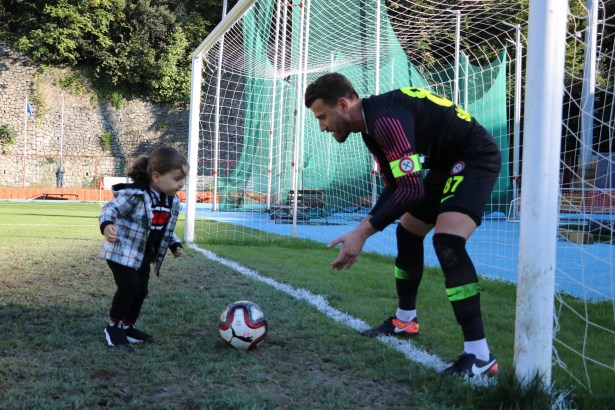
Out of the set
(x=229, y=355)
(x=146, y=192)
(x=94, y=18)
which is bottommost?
(x=229, y=355)

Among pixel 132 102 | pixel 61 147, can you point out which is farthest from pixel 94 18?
pixel 61 147

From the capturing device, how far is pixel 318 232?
12266 millimetres

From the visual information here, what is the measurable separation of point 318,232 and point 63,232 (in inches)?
190

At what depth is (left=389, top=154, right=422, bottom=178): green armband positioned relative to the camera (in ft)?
8.80

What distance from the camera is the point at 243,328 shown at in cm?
330

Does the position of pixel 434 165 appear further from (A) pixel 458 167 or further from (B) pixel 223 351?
(B) pixel 223 351

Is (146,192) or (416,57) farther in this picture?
(416,57)

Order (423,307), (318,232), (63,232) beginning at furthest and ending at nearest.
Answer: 1. (318,232)
2. (63,232)
3. (423,307)

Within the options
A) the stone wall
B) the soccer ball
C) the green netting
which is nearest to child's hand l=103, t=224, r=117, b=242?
the soccer ball

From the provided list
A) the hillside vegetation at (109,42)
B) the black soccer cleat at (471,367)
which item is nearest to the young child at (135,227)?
the black soccer cleat at (471,367)

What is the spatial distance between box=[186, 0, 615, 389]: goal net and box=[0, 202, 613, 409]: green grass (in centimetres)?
89

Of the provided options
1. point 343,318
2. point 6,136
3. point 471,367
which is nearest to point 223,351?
point 343,318

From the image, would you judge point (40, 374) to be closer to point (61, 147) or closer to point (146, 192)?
point (146, 192)

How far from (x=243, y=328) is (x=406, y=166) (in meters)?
1.32
